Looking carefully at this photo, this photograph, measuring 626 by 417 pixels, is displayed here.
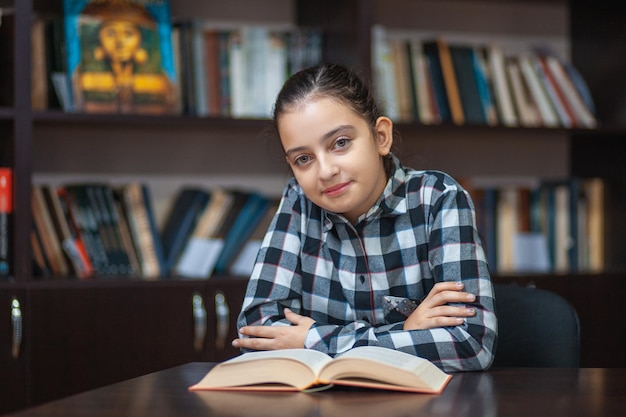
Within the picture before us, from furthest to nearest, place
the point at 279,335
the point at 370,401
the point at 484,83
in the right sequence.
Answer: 1. the point at 484,83
2. the point at 279,335
3. the point at 370,401

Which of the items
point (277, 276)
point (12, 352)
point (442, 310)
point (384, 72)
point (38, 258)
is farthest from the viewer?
point (384, 72)

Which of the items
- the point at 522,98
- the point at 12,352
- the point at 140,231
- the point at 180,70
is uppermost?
the point at 180,70

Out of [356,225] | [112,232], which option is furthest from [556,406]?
[112,232]

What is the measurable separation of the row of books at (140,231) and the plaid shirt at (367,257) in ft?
→ 2.69

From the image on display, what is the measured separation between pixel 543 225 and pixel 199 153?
3.76 feet

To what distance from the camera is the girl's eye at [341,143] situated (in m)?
1.47

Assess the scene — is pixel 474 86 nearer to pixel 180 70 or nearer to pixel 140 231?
pixel 180 70

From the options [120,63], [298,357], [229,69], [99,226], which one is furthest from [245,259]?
[298,357]

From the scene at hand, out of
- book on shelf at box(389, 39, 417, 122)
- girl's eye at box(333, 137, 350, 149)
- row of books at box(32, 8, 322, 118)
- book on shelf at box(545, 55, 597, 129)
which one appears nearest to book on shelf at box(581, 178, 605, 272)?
book on shelf at box(545, 55, 597, 129)

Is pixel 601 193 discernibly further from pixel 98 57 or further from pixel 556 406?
pixel 556 406

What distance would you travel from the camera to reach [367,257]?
5.28 feet

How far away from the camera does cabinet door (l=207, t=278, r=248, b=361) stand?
7.58ft

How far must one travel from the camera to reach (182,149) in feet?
8.82

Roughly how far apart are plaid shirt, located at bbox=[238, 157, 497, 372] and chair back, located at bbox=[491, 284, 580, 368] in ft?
0.49
